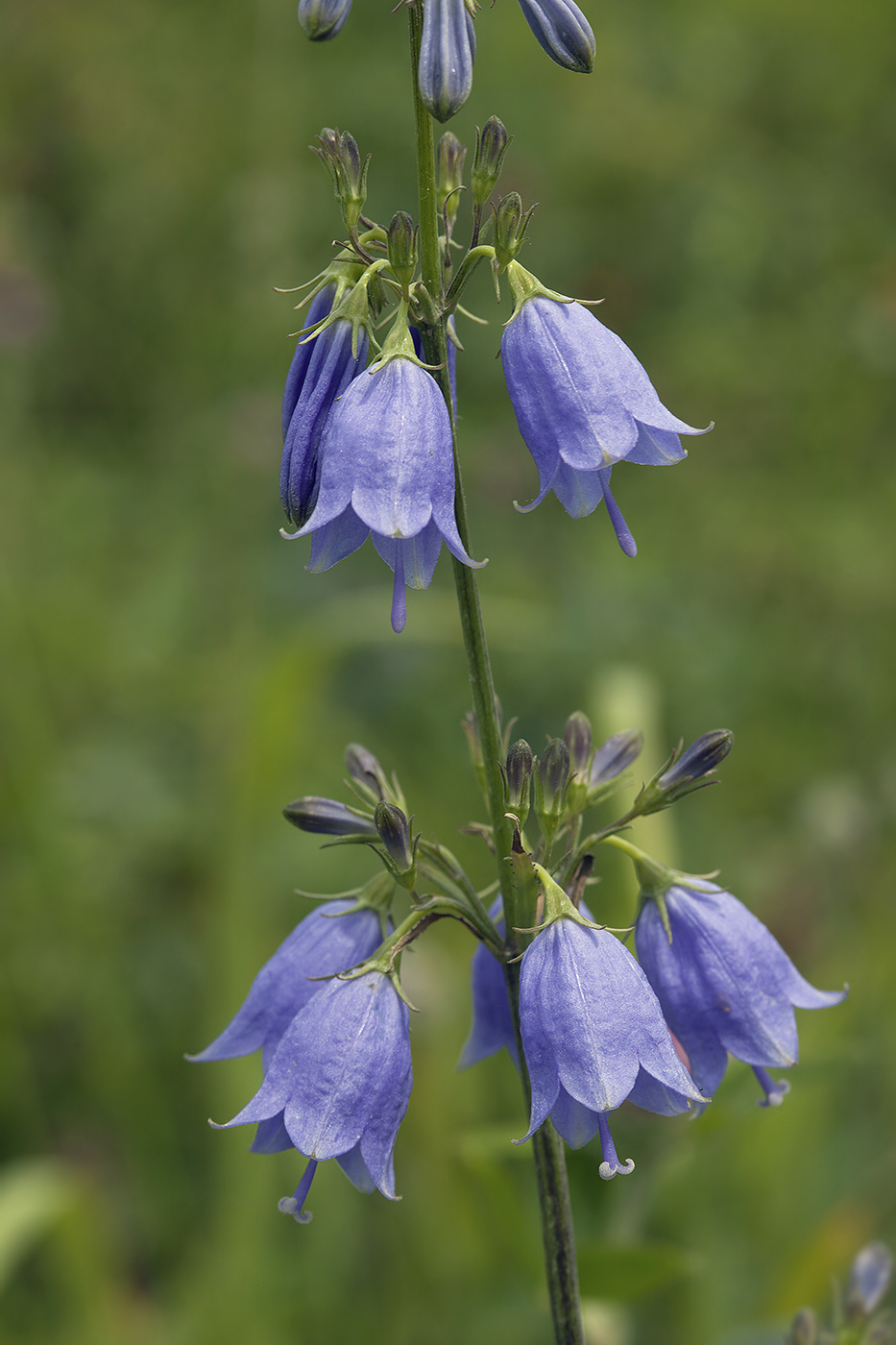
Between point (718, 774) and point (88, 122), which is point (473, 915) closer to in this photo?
point (718, 774)

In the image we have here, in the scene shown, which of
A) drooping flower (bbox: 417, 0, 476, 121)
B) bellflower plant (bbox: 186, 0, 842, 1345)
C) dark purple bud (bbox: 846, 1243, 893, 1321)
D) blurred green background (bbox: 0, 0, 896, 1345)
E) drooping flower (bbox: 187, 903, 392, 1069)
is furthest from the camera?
blurred green background (bbox: 0, 0, 896, 1345)

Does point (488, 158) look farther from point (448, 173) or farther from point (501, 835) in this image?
point (501, 835)

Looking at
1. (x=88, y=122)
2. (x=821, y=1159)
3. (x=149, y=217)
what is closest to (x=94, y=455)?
(x=149, y=217)

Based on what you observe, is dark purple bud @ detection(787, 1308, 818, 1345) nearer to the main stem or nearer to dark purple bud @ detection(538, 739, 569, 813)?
the main stem

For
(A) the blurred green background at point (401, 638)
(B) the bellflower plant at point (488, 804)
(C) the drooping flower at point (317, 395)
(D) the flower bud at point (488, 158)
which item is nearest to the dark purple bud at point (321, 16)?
(B) the bellflower plant at point (488, 804)

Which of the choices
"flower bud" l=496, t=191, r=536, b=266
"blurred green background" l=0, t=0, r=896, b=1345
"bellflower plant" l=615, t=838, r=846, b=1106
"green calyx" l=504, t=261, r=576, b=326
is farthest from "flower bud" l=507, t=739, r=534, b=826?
"blurred green background" l=0, t=0, r=896, b=1345

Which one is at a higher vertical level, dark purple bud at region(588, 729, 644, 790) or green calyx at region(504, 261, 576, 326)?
green calyx at region(504, 261, 576, 326)

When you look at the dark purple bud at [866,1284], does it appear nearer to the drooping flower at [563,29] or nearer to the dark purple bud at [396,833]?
the dark purple bud at [396,833]
